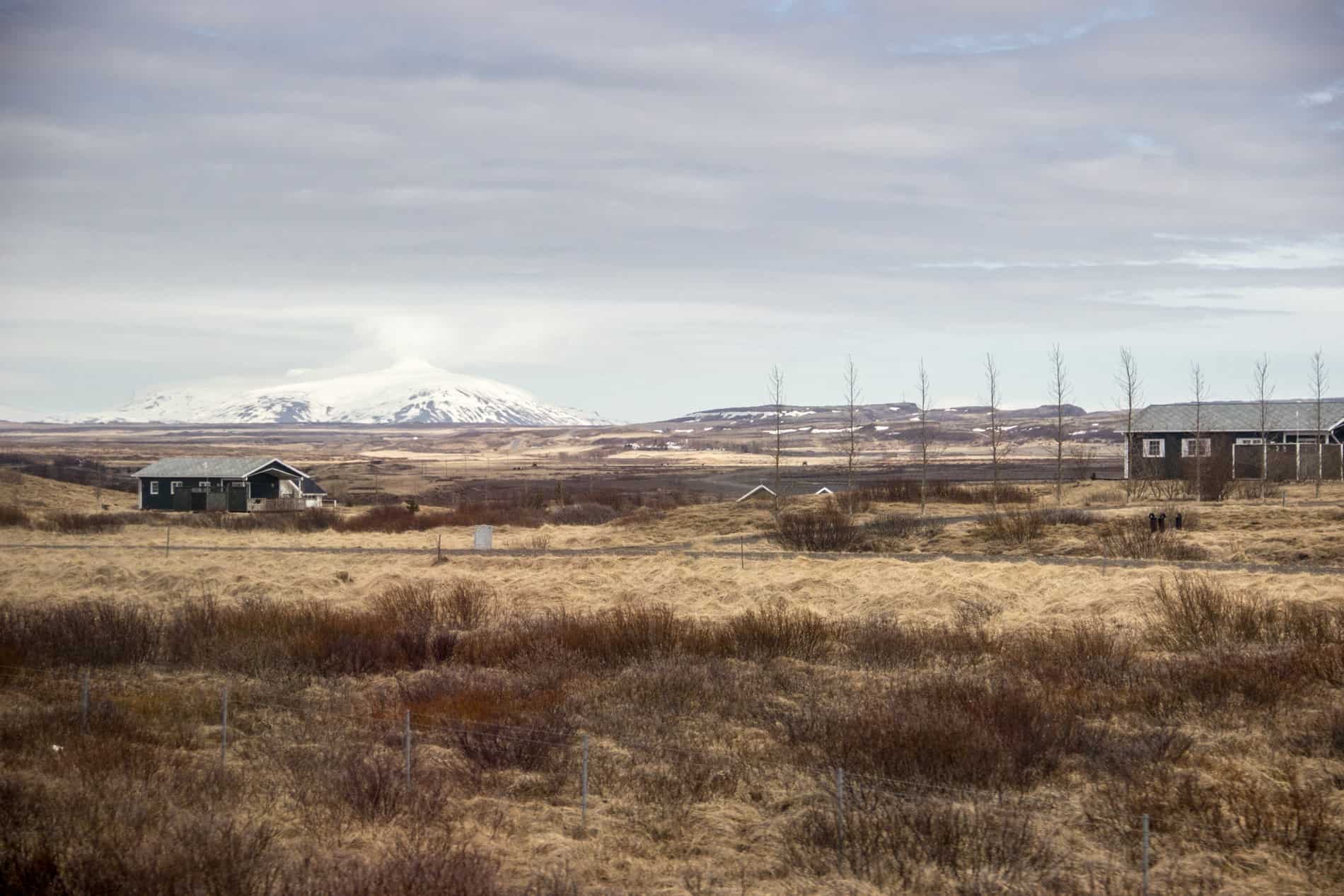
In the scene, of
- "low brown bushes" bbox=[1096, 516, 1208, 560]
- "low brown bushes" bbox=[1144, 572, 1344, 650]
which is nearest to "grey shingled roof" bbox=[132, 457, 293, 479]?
"low brown bushes" bbox=[1096, 516, 1208, 560]

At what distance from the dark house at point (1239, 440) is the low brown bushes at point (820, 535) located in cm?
2222

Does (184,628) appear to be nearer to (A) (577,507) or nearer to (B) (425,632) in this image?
(B) (425,632)

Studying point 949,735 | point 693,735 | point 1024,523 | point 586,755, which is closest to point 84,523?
point 1024,523

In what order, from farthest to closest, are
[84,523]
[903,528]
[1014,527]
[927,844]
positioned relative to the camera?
[84,523], [903,528], [1014,527], [927,844]

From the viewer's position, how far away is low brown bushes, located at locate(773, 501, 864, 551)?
43219 mm

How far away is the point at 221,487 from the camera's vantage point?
80750mm

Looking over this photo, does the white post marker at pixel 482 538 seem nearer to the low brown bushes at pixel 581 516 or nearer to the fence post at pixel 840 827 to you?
the low brown bushes at pixel 581 516

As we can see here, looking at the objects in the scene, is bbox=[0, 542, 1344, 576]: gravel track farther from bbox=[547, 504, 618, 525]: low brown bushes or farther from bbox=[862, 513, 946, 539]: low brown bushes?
bbox=[547, 504, 618, 525]: low brown bushes

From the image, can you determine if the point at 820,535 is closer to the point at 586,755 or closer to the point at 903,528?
the point at 903,528

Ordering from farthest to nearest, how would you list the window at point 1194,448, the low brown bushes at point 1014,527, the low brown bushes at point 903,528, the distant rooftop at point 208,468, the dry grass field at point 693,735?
the distant rooftop at point 208,468 < the window at point 1194,448 < the low brown bushes at point 903,528 < the low brown bushes at point 1014,527 < the dry grass field at point 693,735

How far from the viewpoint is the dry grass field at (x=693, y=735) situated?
10.5m

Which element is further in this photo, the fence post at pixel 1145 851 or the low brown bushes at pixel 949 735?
the low brown bushes at pixel 949 735

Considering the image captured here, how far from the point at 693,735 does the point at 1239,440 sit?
56024mm

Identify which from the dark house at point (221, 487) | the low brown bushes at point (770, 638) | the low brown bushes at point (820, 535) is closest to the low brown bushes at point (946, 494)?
the low brown bushes at point (820, 535)
